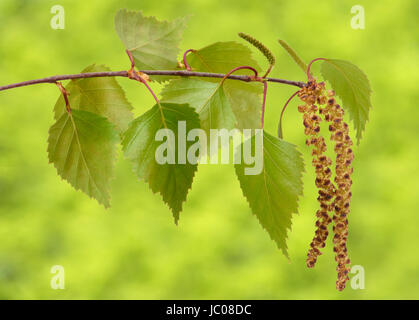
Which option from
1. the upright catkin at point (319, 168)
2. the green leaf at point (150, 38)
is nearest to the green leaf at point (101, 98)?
the green leaf at point (150, 38)

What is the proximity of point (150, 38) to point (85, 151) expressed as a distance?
0.32ft

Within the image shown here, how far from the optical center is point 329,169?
1.11 ft

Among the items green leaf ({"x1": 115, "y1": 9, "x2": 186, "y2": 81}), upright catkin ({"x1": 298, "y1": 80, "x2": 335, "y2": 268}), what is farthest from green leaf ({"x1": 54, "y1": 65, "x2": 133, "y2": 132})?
upright catkin ({"x1": 298, "y1": 80, "x2": 335, "y2": 268})

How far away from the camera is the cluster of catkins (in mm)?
336

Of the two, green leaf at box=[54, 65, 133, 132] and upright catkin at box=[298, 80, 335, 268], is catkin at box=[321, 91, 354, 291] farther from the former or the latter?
green leaf at box=[54, 65, 133, 132]

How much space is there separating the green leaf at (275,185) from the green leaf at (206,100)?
3 cm

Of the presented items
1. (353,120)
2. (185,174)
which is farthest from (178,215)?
(353,120)

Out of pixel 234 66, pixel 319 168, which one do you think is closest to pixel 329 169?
pixel 319 168

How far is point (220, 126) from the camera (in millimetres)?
355

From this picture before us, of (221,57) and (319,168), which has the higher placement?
(221,57)

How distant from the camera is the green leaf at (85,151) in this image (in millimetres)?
359

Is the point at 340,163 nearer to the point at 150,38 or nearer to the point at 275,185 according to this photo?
the point at 275,185

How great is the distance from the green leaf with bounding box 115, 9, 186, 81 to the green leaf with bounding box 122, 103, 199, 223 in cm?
6

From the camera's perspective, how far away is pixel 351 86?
371 mm
